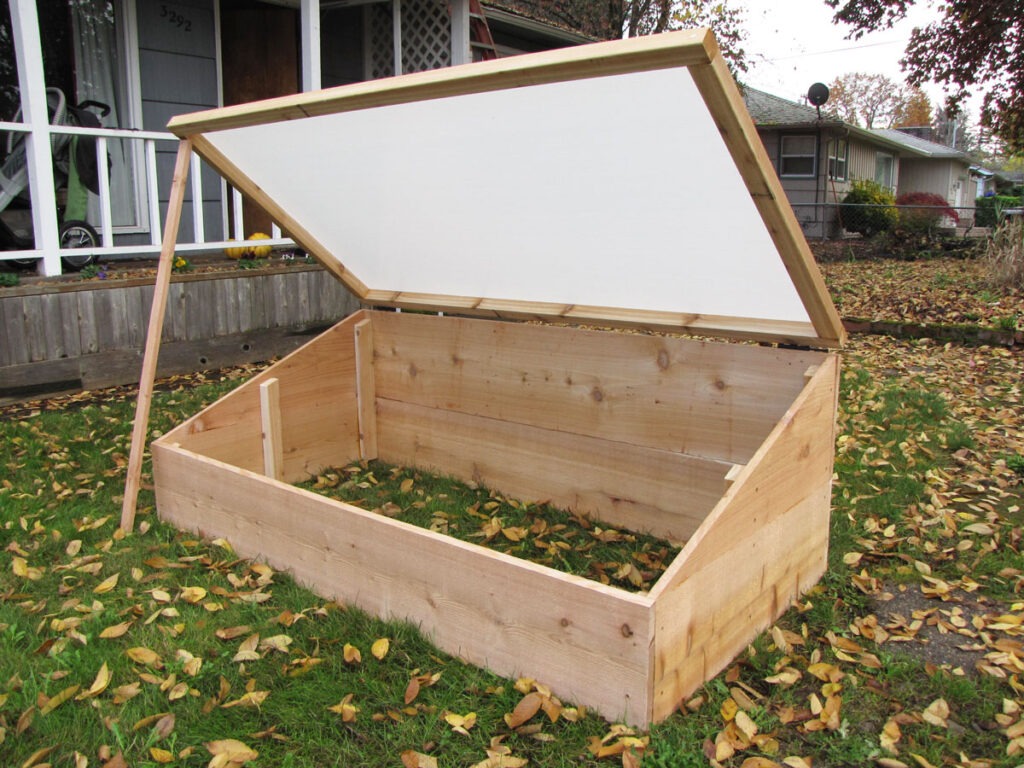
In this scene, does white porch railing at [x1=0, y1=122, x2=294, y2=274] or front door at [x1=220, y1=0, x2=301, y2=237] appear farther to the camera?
front door at [x1=220, y1=0, x2=301, y2=237]

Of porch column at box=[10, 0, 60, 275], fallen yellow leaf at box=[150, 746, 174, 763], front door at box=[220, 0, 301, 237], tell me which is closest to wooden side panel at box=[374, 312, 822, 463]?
fallen yellow leaf at box=[150, 746, 174, 763]

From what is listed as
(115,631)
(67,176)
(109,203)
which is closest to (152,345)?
(115,631)

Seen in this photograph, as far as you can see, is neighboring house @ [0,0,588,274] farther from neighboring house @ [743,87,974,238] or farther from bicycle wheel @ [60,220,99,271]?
neighboring house @ [743,87,974,238]

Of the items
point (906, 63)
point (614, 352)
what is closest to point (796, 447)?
point (614, 352)

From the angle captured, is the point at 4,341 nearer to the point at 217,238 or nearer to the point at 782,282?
the point at 217,238

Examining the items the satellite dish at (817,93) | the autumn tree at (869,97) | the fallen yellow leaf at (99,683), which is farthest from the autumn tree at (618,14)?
the autumn tree at (869,97)

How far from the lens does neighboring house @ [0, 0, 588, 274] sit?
6.07 metres

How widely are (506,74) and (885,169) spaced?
1301 inches

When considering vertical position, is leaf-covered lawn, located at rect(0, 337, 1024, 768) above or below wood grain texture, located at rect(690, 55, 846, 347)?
below

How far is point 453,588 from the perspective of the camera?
2.42 metres

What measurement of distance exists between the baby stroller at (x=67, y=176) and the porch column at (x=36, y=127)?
317mm

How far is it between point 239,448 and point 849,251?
14.6 metres

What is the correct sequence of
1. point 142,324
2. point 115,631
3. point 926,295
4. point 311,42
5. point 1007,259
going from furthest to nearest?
point 926,295 < point 1007,259 < point 311,42 < point 142,324 < point 115,631

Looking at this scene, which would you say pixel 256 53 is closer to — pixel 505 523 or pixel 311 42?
pixel 311 42
